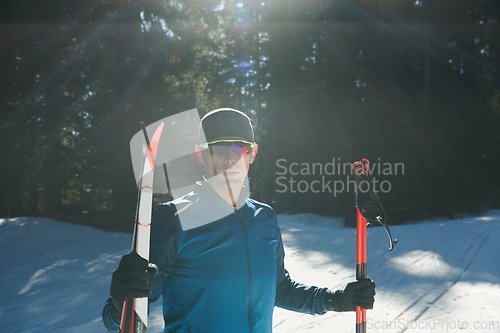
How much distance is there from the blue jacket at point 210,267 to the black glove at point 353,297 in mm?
416

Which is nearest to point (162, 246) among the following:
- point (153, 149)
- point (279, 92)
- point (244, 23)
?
point (153, 149)

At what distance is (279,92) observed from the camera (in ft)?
68.8

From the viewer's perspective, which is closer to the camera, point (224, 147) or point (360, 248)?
point (224, 147)

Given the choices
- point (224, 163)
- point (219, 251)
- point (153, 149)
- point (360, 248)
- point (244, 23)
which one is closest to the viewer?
point (153, 149)

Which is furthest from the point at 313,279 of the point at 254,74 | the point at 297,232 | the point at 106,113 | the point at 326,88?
the point at 254,74

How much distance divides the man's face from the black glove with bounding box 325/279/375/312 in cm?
86

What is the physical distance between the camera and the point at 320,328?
4.39 metres

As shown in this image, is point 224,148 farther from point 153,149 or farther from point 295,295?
point 295,295

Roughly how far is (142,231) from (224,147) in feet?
2.14

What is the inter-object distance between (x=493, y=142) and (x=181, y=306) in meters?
21.5

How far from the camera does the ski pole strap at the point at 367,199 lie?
1.88 meters

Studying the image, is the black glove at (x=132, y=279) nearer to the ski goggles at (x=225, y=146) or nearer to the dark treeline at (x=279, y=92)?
the ski goggles at (x=225, y=146)

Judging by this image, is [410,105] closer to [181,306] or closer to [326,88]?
[326,88]

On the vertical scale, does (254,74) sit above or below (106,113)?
above
